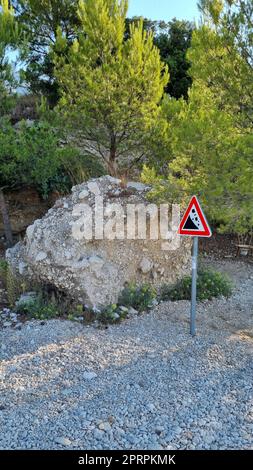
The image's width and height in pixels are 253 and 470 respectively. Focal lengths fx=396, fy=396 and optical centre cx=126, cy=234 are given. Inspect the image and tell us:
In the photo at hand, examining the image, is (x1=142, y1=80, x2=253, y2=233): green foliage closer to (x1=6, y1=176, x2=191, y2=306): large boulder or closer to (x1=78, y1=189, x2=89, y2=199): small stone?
(x1=6, y1=176, x2=191, y2=306): large boulder

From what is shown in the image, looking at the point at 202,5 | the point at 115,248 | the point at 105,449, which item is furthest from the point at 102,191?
the point at 105,449

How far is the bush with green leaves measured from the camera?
20.6ft

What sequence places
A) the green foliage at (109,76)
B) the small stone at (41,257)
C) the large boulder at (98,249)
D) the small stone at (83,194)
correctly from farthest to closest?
1. the green foliage at (109,76)
2. the small stone at (83,194)
3. the small stone at (41,257)
4. the large boulder at (98,249)

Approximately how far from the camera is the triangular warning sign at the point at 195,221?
184 inches

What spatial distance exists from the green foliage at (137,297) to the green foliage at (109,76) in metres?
3.17

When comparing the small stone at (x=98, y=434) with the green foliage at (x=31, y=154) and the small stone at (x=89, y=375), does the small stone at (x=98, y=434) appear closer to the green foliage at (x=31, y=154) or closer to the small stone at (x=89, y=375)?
the small stone at (x=89, y=375)

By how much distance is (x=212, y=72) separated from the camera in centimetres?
555

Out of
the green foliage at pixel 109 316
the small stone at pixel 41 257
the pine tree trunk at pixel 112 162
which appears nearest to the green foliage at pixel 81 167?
the pine tree trunk at pixel 112 162

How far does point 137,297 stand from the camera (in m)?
5.78

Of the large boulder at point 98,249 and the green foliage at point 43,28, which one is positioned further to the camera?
the green foliage at point 43,28

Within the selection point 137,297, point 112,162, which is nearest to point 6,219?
point 112,162

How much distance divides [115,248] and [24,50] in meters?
3.89
